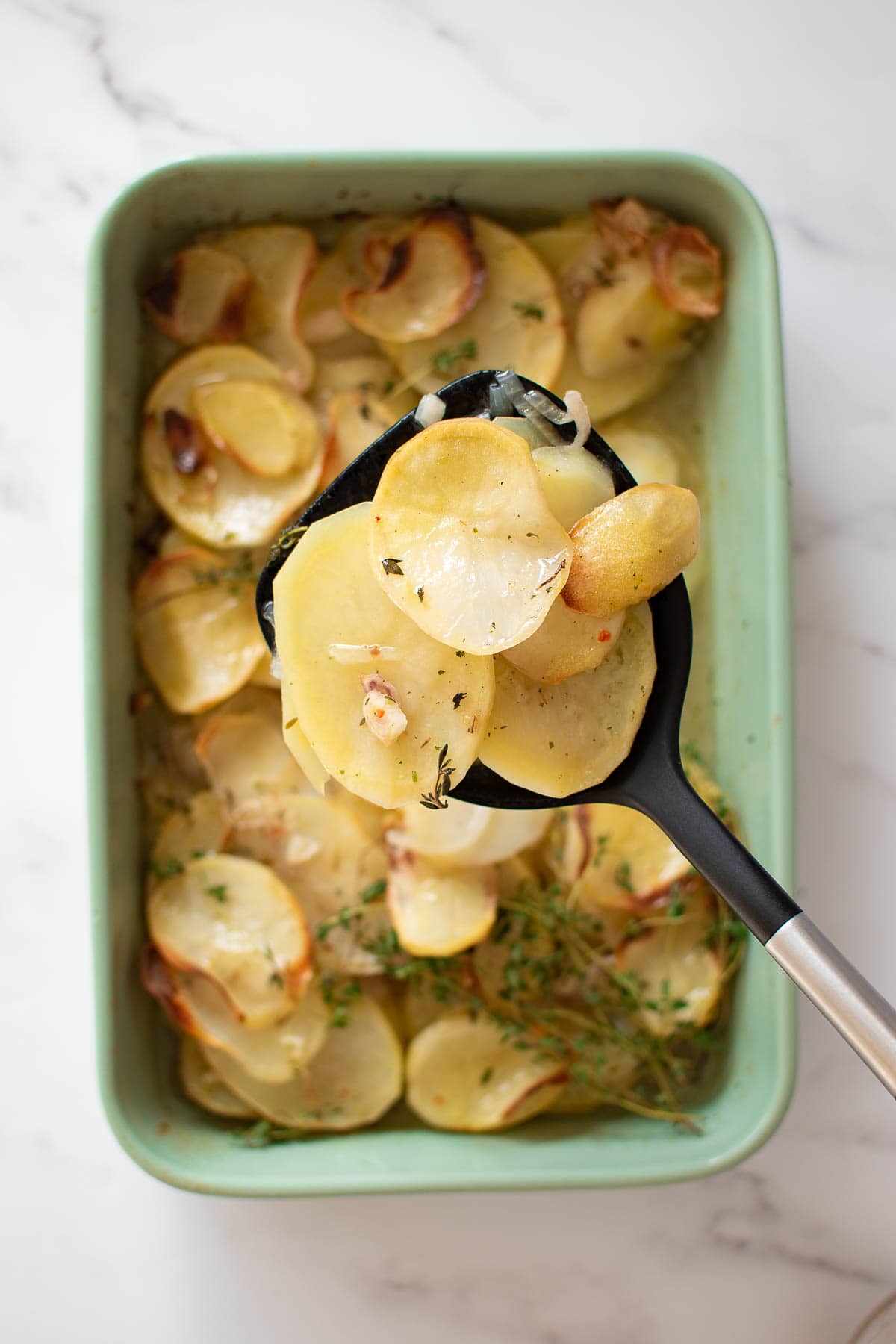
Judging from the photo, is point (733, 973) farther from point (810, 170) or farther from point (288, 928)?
point (810, 170)

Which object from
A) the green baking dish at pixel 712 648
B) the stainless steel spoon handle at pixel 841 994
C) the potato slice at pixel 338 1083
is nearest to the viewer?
the stainless steel spoon handle at pixel 841 994

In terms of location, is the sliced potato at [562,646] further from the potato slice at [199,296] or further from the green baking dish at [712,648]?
the potato slice at [199,296]

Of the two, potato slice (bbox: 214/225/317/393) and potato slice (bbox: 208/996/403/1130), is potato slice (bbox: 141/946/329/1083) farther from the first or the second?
potato slice (bbox: 214/225/317/393)

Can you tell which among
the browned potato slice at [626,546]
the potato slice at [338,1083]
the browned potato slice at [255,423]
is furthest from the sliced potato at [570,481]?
the potato slice at [338,1083]

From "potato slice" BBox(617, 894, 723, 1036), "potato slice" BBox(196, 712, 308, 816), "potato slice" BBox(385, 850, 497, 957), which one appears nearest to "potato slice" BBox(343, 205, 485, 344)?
"potato slice" BBox(196, 712, 308, 816)

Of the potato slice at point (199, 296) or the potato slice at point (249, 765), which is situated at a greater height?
the potato slice at point (199, 296)

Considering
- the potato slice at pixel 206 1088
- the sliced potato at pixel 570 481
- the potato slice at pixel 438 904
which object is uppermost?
the sliced potato at pixel 570 481

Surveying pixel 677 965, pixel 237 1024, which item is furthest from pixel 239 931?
pixel 677 965
